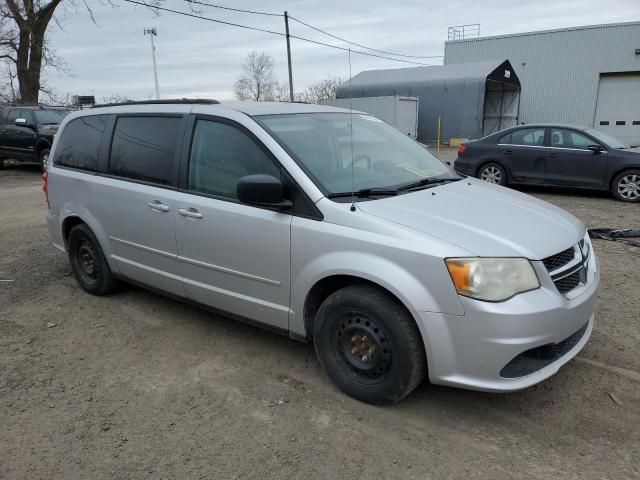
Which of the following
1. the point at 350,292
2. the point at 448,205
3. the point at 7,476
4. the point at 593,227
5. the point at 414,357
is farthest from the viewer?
the point at 593,227

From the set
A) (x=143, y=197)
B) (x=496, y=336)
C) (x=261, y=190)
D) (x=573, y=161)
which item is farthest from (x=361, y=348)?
(x=573, y=161)

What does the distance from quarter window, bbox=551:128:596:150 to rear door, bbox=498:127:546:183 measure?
0.72 ft

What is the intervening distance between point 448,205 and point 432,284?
0.72 m

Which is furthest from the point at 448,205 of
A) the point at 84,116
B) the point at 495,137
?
the point at 495,137

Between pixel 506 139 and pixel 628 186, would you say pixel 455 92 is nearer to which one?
pixel 506 139

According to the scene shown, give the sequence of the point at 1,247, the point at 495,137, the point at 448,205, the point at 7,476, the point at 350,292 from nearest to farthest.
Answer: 1. the point at 7,476
2. the point at 350,292
3. the point at 448,205
4. the point at 1,247
5. the point at 495,137

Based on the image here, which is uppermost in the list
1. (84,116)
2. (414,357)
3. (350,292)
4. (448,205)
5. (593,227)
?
(84,116)

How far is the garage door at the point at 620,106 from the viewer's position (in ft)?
89.9

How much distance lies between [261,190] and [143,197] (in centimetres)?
143

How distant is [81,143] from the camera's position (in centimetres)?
484

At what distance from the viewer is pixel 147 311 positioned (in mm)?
4641

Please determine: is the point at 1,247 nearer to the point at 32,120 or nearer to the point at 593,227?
A: the point at 593,227

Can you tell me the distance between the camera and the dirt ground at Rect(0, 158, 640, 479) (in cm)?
263

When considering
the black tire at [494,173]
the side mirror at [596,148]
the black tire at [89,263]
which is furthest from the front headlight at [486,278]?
the black tire at [494,173]
